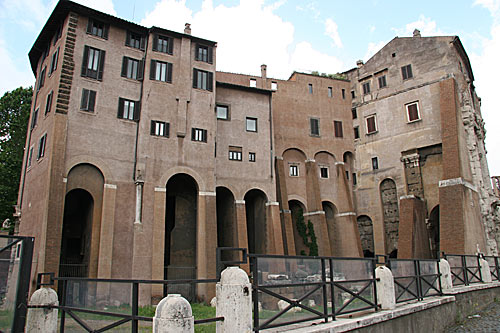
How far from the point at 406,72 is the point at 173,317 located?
33.1 metres

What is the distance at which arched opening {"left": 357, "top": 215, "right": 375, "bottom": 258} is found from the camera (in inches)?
1334

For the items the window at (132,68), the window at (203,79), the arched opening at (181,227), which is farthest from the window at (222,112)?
the window at (132,68)

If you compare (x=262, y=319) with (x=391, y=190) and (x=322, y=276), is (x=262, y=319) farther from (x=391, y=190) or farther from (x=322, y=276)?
(x=391, y=190)

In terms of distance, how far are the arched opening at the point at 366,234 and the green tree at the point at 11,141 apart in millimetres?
28049

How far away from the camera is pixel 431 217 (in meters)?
30.6

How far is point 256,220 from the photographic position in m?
Answer: 30.1

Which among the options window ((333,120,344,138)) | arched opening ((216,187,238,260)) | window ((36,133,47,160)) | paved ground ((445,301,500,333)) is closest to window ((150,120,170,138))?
window ((36,133,47,160))

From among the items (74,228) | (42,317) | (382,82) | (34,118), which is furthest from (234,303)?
(382,82)

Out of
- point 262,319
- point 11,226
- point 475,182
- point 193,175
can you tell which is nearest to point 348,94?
point 475,182

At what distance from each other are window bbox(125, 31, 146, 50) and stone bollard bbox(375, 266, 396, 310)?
68.7 feet

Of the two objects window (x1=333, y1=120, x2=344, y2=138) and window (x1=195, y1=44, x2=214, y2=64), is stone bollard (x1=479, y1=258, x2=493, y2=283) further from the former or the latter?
window (x1=195, y1=44, x2=214, y2=64)

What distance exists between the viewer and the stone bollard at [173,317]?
17.8 feet

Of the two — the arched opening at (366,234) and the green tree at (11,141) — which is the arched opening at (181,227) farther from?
the arched opening at (366,234)

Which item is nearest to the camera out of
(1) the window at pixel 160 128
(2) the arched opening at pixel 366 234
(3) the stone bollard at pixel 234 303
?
(3) the stone bollard at pixel 234 303
